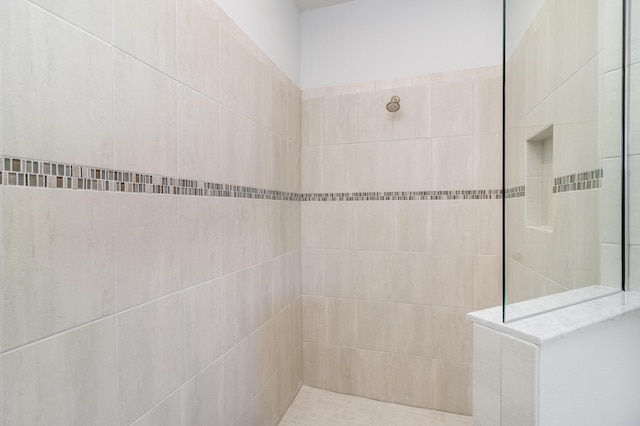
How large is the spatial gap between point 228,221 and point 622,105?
1507 millimetres

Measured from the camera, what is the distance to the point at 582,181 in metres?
1.04

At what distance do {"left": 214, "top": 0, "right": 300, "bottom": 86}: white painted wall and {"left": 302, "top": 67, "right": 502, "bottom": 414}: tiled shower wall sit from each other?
302mm

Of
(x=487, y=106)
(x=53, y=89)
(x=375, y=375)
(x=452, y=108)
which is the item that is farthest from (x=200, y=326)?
(x=487, y=106)

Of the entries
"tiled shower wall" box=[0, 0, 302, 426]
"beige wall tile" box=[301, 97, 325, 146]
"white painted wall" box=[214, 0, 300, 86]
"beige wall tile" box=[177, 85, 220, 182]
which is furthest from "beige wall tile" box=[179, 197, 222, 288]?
"beige wall tile" box=[301, 97, 325, 146]

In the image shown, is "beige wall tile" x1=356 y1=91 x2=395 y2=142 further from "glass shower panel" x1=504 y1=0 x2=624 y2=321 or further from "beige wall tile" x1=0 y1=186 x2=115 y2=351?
"beige wall tile" x1=0 y1=186 x2=115 y2=351

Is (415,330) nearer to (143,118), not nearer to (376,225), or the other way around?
(376,225)

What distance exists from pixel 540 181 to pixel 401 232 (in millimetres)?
1021

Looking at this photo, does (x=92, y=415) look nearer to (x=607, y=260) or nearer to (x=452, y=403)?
(x=607, y=260)

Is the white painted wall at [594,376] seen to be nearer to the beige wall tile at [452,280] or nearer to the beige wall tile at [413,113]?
the beige wall tile at [452,280]

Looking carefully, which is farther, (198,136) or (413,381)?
(413,381)

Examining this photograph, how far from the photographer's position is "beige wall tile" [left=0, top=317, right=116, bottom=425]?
0.63 m

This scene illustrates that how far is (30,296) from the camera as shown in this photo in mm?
652

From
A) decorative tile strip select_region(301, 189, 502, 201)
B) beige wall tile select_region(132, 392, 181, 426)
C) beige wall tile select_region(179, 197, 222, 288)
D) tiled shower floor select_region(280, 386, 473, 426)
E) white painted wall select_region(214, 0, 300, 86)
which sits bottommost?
tiled shower floor select_region(280, 386, 473, 426)

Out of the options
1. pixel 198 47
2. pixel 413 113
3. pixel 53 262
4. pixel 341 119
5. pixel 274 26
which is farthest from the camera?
pixel 341 119
